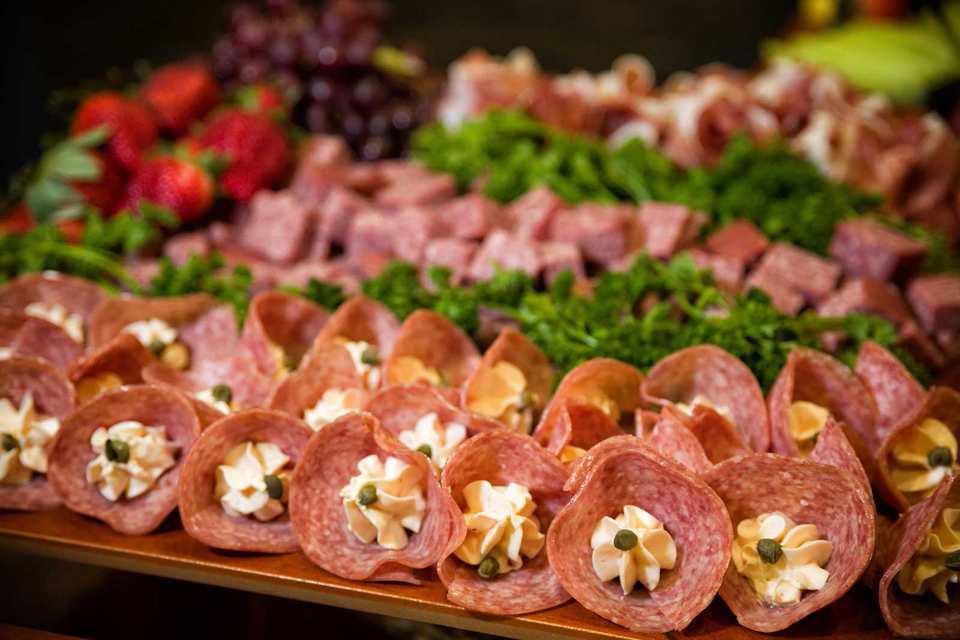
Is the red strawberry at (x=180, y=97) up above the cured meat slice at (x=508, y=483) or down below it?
above

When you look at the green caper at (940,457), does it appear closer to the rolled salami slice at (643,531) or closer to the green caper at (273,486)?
the rolled salami slice at (643,531)

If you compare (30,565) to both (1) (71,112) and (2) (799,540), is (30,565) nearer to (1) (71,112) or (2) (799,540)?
(1) (71,112)

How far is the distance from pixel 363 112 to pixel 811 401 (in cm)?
208

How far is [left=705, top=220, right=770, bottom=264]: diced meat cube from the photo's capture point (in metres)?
2.01

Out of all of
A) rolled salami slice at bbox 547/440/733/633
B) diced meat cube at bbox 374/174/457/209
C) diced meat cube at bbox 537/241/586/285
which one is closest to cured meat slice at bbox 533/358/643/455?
rolled salami slice at bbox 547/440/733/633

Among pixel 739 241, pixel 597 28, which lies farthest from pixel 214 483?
pixel 597 28

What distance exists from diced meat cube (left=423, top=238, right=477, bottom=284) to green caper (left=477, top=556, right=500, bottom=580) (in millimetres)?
894

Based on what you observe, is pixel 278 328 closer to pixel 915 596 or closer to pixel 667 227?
pixel 667 227

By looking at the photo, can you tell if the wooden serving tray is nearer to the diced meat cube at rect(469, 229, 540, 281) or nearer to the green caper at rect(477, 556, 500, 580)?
the green caper at rect(477, 556, 500, 580)

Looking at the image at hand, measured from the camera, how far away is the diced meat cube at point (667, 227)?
2.00m

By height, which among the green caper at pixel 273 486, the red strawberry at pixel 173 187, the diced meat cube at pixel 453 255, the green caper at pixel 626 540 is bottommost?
the green caper at pixel 273 486

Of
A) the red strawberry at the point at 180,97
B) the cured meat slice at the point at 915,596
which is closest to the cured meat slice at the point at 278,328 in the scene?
the red strawberry at the point at 180,97

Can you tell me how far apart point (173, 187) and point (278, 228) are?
360mm

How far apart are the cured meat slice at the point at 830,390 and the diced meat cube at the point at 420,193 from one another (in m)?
1.26
